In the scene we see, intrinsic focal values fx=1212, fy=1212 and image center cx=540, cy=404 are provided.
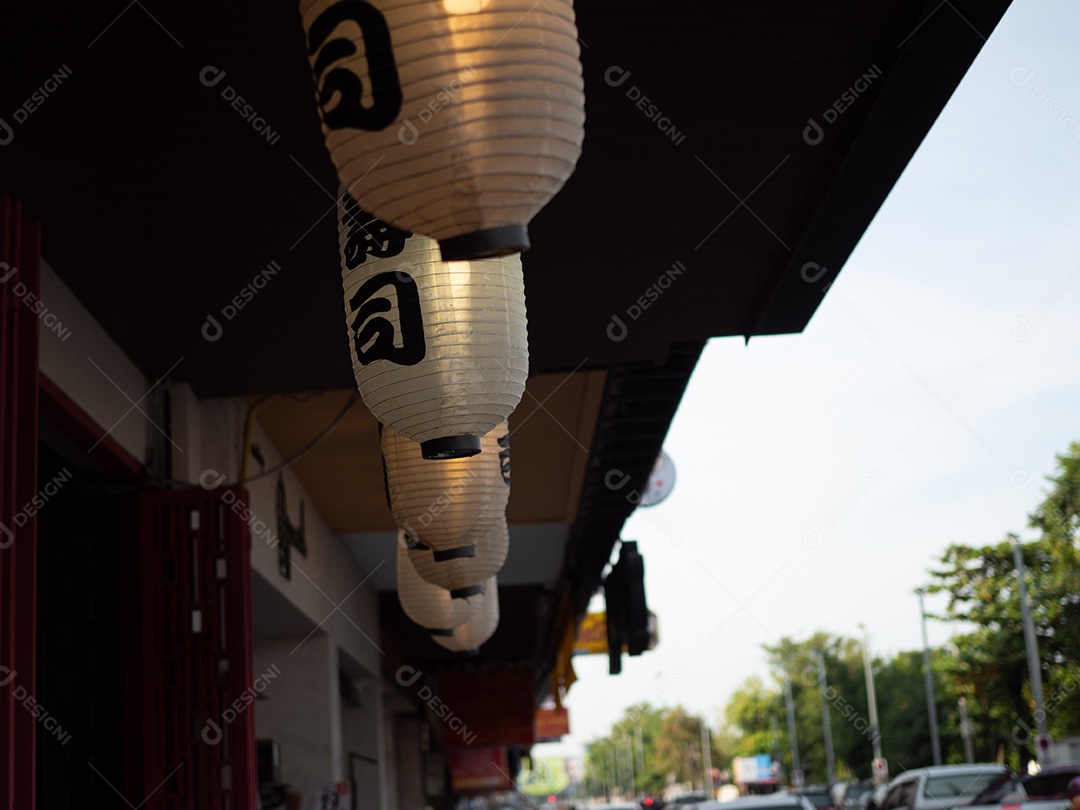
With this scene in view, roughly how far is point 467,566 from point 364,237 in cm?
241

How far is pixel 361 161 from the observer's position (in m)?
2.54

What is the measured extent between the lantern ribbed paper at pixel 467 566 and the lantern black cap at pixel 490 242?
3133mm

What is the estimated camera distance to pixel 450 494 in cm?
498

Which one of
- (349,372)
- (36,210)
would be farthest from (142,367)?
(36,210)

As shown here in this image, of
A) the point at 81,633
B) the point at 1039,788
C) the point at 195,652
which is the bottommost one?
the point at 1039,788

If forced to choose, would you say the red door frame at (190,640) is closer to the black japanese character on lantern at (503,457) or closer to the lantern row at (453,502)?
the lantern row at (453,502)

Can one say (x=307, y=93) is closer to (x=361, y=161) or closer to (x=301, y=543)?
(x=361, y=161)

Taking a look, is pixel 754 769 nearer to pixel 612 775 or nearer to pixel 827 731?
pixel 827 731

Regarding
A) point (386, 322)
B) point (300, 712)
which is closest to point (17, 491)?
point (386, 322)

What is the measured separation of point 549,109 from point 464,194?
0.25 meters

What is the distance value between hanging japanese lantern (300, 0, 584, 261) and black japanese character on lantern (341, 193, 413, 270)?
1.02m

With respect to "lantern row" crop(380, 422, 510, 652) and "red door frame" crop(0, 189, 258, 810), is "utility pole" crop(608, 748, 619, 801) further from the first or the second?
"lantern row" crop(380, 422, 510, 652)

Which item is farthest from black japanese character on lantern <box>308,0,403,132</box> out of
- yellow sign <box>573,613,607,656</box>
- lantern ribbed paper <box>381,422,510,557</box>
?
yellow sign <box>573,613,607,656</box>

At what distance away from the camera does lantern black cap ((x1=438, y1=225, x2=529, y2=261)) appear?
2467 mm
